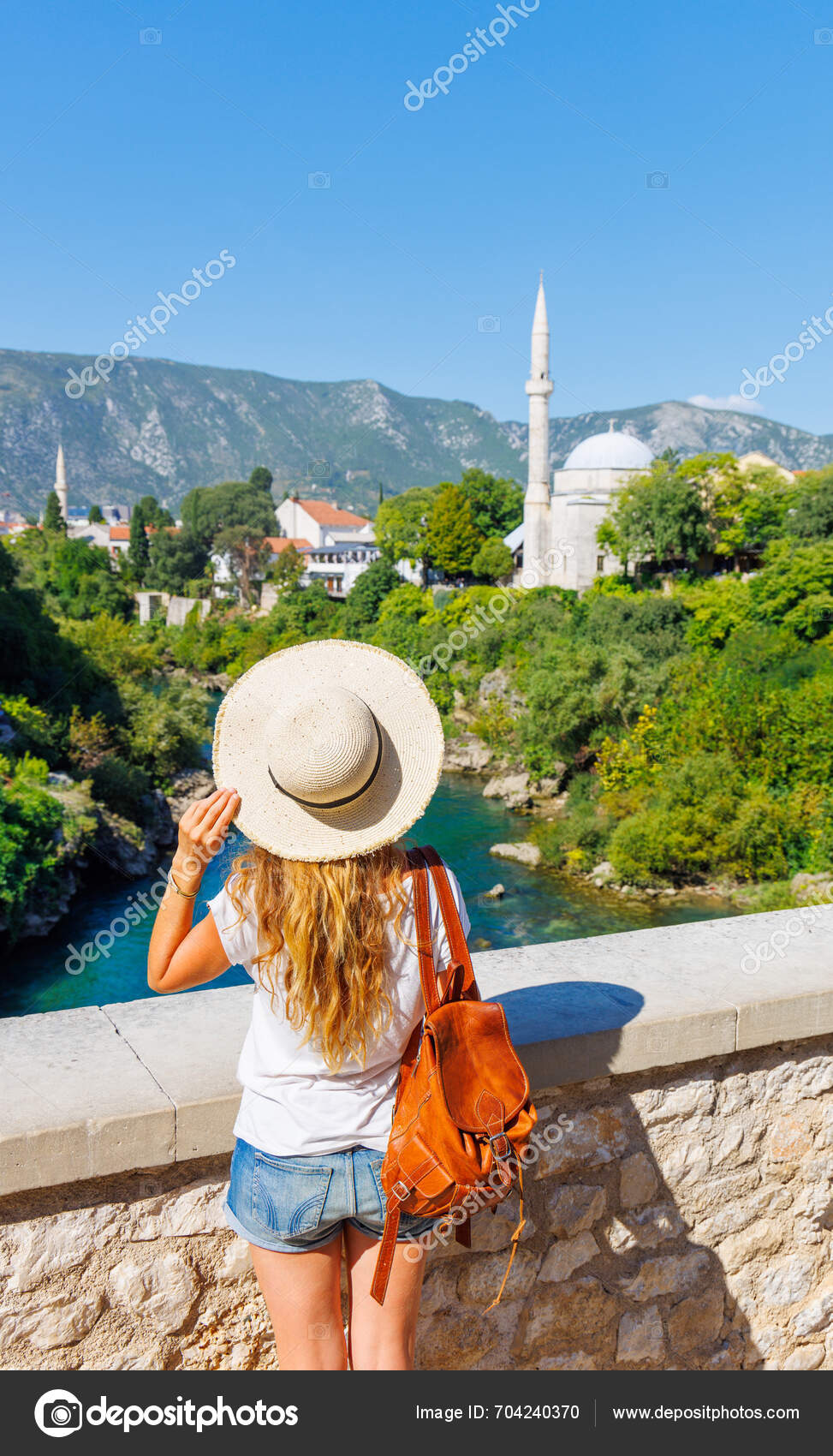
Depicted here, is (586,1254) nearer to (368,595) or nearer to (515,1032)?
(515,1032)

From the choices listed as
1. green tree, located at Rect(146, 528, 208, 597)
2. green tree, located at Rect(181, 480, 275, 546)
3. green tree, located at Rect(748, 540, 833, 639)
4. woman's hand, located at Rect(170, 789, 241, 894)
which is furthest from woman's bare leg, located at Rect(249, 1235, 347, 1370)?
green tree, located at Rect(181, 480, 275, 546)

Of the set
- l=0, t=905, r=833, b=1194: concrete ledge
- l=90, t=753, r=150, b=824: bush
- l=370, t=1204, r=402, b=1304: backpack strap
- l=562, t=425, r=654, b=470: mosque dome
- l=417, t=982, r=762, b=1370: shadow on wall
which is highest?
l=562, t=425, r=654, b=470: mosque dome

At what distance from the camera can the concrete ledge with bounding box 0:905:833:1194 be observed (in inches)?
70.5

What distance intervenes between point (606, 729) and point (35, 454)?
510 ft

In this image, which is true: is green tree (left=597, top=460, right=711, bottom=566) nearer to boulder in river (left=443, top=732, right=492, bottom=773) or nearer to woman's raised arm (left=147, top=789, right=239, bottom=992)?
boulder in river (left=443, top=732, right=492, bottom=773)

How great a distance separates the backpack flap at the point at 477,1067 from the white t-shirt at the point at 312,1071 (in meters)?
0.06

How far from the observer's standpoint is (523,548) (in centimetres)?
5134

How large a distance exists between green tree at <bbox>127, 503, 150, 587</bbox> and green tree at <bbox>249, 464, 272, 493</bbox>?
12429 millimetres

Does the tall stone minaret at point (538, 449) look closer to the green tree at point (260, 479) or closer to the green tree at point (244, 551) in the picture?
the green tree at point (244, 551)

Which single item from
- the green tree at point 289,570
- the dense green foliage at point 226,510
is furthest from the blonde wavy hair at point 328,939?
the dense green foliage at point 226,510

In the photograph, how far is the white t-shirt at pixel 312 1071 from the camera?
1.64m

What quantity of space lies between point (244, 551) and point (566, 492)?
100 ft

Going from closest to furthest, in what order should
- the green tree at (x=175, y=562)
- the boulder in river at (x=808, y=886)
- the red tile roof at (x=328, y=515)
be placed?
1. the boulder in river at (x=808, y=886)
2. the green tree at (x=175, y=562)
3. the red tile roof at (x=328, y=515)
